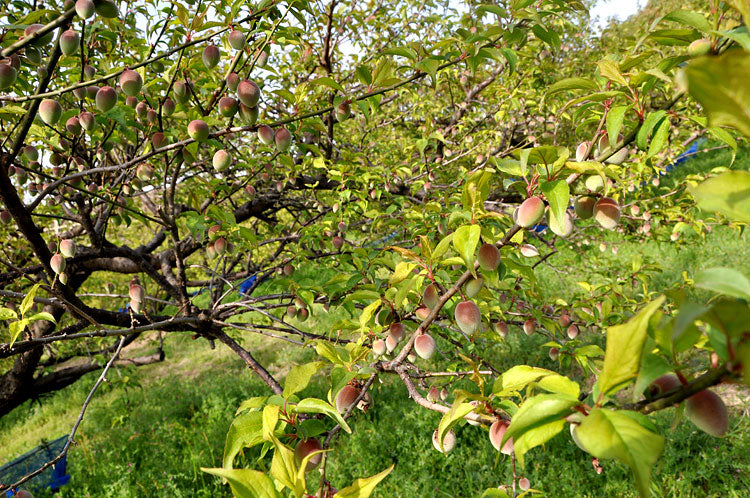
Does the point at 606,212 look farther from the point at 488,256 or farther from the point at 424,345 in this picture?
the point at 424,345

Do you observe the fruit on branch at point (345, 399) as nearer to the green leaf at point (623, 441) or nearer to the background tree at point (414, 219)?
the background tree at point (414, 219)

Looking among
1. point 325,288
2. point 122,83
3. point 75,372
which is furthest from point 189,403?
point 122,83

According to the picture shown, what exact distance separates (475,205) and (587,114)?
0.48m

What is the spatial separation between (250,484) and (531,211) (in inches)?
27.5

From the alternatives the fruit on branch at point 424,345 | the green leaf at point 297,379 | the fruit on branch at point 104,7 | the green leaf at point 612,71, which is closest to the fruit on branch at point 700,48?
the green leaf at point 612,71

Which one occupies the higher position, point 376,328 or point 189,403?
point 376,328

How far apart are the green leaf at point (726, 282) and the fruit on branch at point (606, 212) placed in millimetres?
486

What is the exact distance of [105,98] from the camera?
1.26 m

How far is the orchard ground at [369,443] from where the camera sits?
106 inches

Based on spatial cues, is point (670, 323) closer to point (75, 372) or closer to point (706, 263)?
point (75, 372)

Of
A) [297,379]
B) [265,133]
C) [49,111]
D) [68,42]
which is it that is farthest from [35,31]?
[297,379]

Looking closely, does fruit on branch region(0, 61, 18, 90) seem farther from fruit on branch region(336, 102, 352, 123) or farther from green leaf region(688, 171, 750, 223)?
green leaf region(688, 171, 750, 223)

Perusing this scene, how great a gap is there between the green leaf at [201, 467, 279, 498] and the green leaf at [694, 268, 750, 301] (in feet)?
2.06

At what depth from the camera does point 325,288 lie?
5.37 feet
